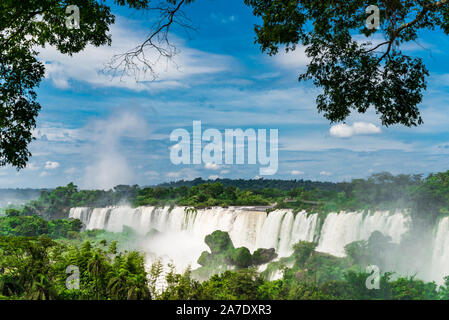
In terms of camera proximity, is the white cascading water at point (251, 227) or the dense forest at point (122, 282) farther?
the white cascading water at point (251, 227)

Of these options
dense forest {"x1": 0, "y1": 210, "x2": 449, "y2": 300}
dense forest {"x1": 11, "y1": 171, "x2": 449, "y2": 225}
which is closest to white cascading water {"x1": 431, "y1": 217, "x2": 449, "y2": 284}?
dense forest {"x1": 11, "y1": 171, "x2": 449, "y2": 225}

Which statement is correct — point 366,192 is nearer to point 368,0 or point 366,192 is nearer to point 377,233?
point 377,233

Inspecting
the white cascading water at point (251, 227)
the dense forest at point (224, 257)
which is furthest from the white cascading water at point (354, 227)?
the dense forest at point (224, 257)

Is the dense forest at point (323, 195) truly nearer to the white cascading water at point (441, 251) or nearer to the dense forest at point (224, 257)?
the dense forest at point (224, 257)

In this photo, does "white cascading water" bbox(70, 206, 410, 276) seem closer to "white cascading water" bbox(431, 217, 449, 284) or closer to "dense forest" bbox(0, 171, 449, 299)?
"dense forest" bbox(0, 171, 449, 299)

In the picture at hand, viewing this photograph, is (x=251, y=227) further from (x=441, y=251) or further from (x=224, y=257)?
(x=441, y=251)
